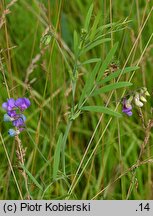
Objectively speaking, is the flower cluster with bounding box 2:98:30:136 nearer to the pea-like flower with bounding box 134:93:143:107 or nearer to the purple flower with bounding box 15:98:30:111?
the purple flower with bounding box 15:98:30:111

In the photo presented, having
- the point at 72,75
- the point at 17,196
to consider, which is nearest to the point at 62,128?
the point at 17,196

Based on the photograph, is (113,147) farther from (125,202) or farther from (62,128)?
(125,202)

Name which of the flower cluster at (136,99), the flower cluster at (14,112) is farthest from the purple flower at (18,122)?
the flower cluster at (136,99)

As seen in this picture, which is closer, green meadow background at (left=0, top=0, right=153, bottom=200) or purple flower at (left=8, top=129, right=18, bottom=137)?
purple flower at (left=8, top=129, right=18, bottom=137)

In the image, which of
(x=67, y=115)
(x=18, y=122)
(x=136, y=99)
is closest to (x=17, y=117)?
(x=18, y=122)

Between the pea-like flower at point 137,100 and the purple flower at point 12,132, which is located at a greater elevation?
the pea-like flower at point 137,100

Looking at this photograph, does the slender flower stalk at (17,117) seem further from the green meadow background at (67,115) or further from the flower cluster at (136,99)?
the flower cluster at (136,99)

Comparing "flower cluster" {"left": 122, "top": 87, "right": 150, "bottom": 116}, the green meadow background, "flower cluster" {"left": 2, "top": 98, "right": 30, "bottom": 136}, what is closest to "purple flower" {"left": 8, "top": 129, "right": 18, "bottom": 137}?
"flower cluster" {"left": 2, "top": 98, "right": 30, "bottom": 136}

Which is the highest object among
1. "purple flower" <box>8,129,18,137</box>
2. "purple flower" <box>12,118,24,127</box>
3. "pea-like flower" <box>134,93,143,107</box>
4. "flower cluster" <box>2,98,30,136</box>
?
"pea-like flower" <box>134,93,143,107</box>
